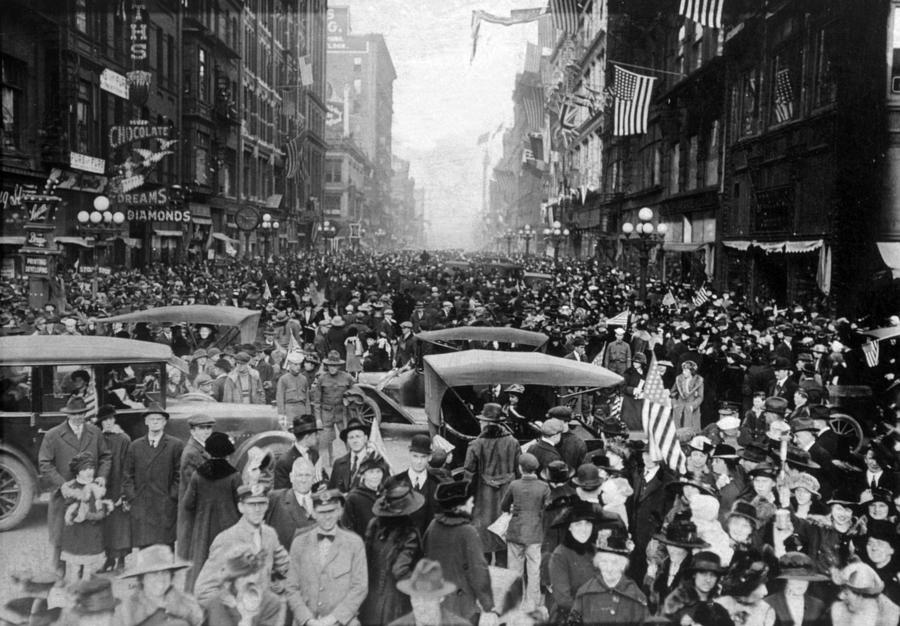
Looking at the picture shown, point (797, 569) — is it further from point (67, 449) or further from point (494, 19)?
point (494, 19)

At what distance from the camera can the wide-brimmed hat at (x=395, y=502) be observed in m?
5.94

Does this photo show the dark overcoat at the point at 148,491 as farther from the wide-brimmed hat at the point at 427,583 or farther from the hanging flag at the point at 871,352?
the hanging flag at the point at 871,352

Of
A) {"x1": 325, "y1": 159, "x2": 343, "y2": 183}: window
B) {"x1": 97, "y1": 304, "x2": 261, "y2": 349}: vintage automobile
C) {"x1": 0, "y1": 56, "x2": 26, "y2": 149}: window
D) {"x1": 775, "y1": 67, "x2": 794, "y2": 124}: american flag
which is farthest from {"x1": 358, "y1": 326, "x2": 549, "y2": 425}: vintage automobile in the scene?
{"x1": 325, "y1": 159, "x2": 343, "y2": 183}: window

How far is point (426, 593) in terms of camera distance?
539 cm

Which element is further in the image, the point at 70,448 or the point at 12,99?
the point at 12,99

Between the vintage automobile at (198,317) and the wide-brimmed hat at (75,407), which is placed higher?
the vintage automobile at (198,317)

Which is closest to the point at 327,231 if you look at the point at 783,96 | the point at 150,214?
the point at 150,214

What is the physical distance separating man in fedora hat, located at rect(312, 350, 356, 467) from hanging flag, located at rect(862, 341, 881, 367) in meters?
8.04

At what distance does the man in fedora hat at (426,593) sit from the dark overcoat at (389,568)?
187mm

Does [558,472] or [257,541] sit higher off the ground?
[558,472]

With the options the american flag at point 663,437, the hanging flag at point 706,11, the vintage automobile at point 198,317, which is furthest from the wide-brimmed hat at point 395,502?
the hanging flag at point 706,11

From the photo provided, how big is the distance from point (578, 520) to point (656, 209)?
3943 centimetres

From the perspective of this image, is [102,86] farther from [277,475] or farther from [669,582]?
[669,582]

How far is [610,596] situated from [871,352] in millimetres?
9528
